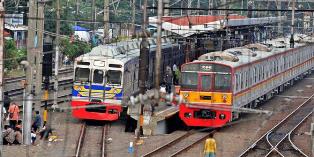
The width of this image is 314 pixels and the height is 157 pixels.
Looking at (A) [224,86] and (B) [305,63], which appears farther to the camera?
(B) [305,63]

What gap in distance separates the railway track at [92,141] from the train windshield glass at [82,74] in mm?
1465

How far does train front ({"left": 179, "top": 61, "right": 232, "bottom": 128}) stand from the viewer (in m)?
23.4

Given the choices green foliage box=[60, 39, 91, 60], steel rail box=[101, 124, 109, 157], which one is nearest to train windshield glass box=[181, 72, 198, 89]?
steel rail box=[101, 124, 109, 157]

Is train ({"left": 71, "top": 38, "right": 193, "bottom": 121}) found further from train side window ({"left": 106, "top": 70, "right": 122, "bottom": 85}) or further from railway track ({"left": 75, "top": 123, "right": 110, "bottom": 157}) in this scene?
railway track ({"left": 75, "top": 123, "right": 110, "bottom": 157})

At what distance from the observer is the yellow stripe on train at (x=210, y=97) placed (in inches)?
922

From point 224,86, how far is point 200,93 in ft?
2.41

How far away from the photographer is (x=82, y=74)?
24.4 meters

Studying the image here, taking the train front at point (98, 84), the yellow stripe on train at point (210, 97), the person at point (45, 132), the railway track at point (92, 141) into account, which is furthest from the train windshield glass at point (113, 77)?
the person at point (45, 132)

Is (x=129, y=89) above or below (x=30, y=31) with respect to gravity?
below

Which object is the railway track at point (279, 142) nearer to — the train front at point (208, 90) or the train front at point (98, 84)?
the train front at point (208, 90)

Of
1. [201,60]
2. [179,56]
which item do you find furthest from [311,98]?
Result: [201,60]

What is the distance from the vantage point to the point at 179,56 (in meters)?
33.5

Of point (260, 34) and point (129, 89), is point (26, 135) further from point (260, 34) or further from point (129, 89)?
point (260, 34)

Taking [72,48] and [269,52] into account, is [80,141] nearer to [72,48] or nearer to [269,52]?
[269,52]
